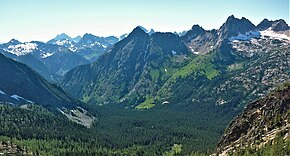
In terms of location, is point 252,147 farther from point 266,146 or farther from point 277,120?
point 277,120

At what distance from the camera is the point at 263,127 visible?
532 ft

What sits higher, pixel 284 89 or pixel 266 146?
pixel 284 89

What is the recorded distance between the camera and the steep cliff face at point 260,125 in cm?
15243

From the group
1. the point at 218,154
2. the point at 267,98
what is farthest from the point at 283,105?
the point at 218,154

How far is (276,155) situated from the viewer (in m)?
128

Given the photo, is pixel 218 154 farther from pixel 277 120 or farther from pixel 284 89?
pixel 284 89

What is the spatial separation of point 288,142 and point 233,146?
133 ft

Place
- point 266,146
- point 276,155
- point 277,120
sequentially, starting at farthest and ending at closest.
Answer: point 277,120
point 266,146
point 276,155

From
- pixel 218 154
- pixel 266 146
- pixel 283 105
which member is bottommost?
pixel 218 154

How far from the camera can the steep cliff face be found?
152 meters

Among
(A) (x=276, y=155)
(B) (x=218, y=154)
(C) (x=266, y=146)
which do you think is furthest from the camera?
(B) (x=218, y=154)

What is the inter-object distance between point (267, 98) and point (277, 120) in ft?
61.1

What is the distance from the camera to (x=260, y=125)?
542 ft

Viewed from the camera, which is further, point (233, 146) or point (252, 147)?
point (233, 146)
